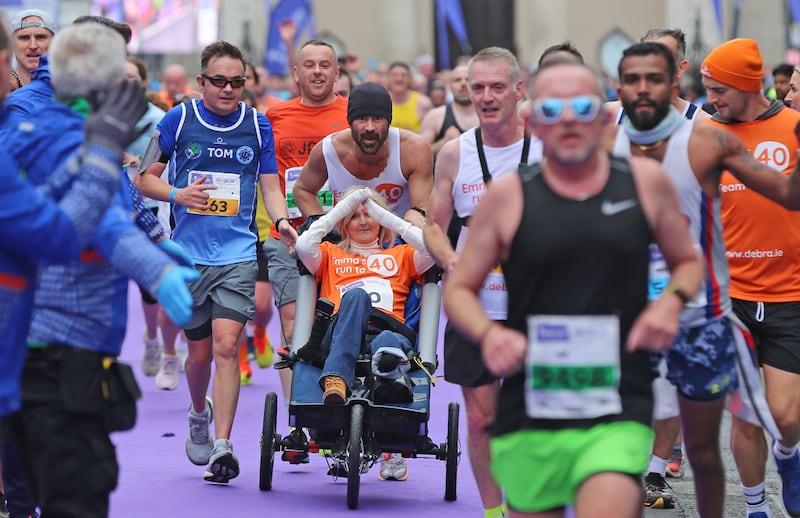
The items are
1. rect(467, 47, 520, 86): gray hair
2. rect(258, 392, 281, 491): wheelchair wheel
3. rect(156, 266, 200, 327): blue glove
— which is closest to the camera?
rect(156, 266, 200, 327): blue glove

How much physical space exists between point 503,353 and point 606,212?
547mm

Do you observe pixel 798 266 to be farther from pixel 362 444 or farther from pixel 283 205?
pixel 283 205

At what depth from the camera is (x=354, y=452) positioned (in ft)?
25.5

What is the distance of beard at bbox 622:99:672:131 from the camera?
6.07 m

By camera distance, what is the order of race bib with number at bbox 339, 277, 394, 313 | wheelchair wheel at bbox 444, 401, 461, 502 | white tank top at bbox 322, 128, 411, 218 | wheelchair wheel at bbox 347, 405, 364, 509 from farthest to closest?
white tank top at bbox 322, 128, 411, 218
race bib with number at bbox 339, 277, 394, 313
wheelchair wheel at bbox 444, 401, 461, 502
wheelchair wheel at bbox 347, 405, 364, 509

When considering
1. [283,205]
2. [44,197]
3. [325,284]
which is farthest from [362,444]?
[44,197]

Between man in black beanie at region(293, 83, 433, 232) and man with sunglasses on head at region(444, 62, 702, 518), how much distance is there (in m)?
3.39

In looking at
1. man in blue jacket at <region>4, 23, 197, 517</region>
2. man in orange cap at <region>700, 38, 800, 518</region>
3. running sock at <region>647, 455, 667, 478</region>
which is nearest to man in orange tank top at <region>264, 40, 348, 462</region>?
running sock at <region>647, 455, 667, 478</region>

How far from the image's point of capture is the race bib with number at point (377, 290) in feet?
27.3

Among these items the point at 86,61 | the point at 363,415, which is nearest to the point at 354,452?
the point at 363,415

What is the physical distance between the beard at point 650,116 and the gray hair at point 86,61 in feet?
6.49

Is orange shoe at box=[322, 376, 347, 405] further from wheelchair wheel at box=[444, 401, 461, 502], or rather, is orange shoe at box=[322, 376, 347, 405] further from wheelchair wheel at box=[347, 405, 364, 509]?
wheelchair wheel at box=[444, 401, 461, 502]

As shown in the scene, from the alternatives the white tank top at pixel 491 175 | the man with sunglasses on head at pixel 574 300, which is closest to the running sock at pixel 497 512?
the white tank top at pixel 491 175

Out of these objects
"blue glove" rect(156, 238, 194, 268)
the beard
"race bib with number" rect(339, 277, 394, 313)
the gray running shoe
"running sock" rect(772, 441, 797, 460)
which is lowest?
the gray running shoe
